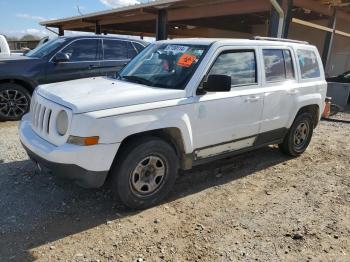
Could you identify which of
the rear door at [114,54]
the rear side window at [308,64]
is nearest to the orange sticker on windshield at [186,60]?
the rear side window at [308,64]

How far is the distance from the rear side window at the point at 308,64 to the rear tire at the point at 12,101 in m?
5.45

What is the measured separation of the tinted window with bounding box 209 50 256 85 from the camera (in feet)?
13.7

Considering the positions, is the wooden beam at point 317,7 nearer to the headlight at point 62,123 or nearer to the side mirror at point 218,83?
the side mirror at point 218,83

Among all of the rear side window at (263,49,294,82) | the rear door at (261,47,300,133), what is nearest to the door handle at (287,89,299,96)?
the rear door at (261,47,300,133)

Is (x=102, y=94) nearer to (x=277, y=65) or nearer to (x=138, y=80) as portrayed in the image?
(x=138, y=80)

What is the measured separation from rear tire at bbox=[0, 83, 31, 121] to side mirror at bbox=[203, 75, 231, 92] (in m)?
4.96

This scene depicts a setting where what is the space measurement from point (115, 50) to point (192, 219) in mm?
5523

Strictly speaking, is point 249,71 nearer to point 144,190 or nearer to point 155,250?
point 144,190

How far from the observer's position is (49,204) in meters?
3.77

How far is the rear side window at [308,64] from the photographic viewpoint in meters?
5.40

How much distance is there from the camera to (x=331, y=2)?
37.2 feet

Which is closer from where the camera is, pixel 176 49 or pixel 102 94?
pixel 102 94

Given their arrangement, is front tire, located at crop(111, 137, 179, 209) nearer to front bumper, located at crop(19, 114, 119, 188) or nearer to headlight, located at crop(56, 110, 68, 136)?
front bumper, located at crop(19, 114, 119, 188)

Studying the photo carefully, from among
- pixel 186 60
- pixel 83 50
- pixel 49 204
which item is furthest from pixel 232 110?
pixel 83 50
